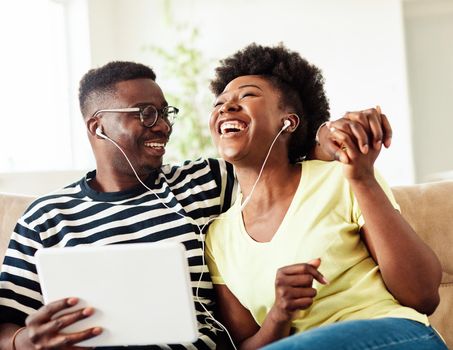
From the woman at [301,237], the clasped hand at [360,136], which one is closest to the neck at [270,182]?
the woman at [301,237]

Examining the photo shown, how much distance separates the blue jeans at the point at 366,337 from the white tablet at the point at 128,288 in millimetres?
313

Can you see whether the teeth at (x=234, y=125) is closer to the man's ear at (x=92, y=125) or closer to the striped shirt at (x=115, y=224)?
the striped shirt at (x=115, y=224)

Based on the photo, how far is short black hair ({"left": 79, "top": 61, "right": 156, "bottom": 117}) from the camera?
194 cm

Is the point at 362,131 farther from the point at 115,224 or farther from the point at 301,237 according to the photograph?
the point at 115,224

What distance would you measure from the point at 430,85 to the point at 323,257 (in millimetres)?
3889

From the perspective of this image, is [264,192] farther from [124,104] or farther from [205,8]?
[205,8]

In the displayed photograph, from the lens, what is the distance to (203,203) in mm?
1776

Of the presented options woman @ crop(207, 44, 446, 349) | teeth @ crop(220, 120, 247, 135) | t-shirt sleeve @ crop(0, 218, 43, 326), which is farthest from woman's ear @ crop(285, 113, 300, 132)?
t-shirt sleeve @ crop(0, 218, 43, 326)

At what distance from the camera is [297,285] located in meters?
1.30

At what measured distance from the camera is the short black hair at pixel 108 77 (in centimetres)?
194

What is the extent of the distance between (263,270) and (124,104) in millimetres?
700

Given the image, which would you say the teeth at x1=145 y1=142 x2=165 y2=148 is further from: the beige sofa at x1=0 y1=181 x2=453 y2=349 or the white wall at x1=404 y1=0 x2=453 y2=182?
the white wall at x1=404 y1=0 x2=453 y2=182

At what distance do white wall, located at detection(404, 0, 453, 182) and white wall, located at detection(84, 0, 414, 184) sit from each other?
0.25 metres

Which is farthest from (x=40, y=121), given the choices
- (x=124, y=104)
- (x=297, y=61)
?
(x=297, y=61)
